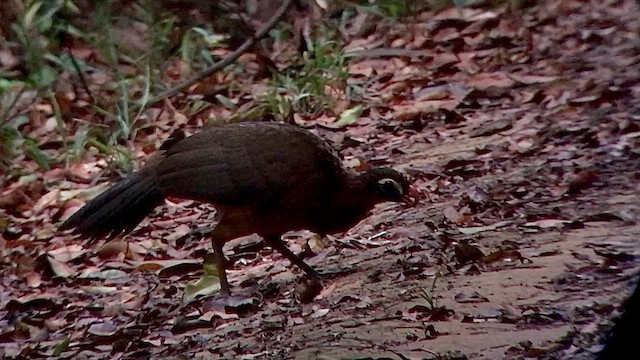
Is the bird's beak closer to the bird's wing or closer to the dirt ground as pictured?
the dirt ground

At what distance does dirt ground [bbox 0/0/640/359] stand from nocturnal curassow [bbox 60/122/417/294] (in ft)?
0.55

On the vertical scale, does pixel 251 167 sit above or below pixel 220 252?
above

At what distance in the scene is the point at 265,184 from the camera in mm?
3096

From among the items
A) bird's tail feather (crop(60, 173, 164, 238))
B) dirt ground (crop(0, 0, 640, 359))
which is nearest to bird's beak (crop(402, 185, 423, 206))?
dirt ground (crop(0, 0, 640, 359))

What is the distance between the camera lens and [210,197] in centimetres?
315

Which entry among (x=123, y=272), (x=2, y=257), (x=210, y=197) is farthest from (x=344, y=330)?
(x=2, y=257)

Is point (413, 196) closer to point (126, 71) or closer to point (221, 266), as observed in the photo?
point (221, 266)

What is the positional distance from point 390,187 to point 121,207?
2.60 feet

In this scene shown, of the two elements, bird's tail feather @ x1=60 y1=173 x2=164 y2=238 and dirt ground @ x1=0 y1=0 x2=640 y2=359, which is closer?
dirt ground @ x1=0 y1=0 x2=640 y2=359

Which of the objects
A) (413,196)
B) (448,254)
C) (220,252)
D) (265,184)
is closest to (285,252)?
(220,252)

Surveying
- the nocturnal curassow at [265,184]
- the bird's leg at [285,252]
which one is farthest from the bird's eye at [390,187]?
the bird's leg at [285,252]

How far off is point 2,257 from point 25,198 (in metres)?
0.74

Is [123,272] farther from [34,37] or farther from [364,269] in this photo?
Result: [34,37]

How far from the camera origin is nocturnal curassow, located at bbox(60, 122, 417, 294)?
122 inches
